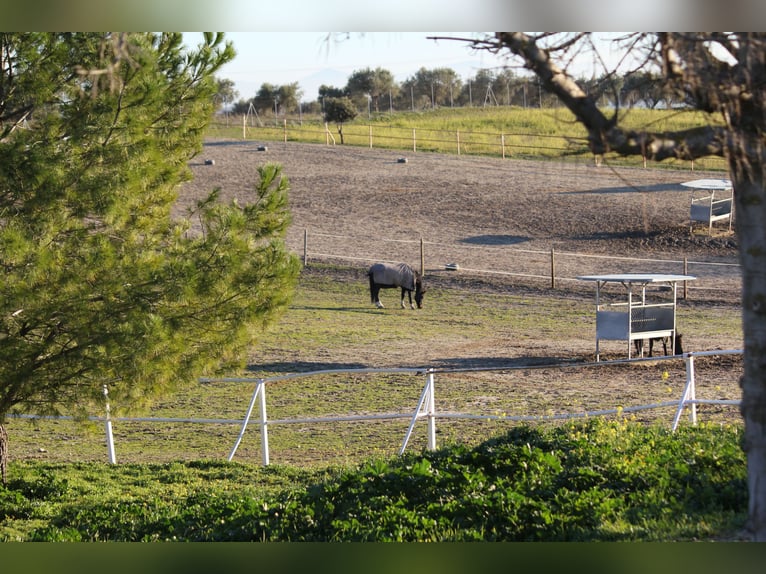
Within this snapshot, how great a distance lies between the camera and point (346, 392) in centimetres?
1541

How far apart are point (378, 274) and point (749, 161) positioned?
64.4 ft

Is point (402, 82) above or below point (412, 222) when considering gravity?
above

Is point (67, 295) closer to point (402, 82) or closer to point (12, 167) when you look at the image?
point (12, 167)

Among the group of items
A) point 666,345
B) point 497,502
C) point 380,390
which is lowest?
point 380,390

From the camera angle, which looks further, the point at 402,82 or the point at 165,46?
the point at 402,82

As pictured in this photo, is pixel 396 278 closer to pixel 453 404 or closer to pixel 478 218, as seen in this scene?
pixel 453 404

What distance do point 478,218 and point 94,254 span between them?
28069mm

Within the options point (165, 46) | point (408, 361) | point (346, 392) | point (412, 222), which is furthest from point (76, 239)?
A: point (412, 222)

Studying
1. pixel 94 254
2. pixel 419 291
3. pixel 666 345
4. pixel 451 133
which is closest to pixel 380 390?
pixel 666 345

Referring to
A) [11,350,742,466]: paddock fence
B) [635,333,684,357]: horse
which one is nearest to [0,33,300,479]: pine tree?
[11,350,742,466]: paddock fence

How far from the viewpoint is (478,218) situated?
118 feet

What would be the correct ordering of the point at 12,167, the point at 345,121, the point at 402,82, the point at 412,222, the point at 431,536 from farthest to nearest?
the point at 402,82 < the point at 345,121 < the point at 412,222 < the point at 12,167 < the point at 431,536

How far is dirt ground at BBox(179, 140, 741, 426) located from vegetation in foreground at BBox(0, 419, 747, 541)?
948 centimetres

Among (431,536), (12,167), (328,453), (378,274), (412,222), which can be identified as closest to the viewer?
(431,536)
